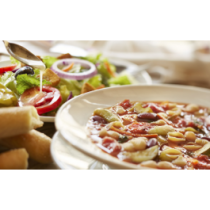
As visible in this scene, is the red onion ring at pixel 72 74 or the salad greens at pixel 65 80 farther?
the red onion ring at pixel 72 74

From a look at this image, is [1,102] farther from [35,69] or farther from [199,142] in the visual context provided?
[199,142]

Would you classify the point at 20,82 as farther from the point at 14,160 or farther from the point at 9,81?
the point at 14,160

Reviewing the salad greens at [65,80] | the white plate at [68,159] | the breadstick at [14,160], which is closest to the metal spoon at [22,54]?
the salad greens at [65,80]

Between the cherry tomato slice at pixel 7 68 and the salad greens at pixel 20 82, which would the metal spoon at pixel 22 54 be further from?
the cherry tomato slice at pixel 7 68

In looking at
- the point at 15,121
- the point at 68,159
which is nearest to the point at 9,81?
the point at 15,121

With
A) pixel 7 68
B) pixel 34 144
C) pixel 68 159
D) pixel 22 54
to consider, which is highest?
pixel 22 54

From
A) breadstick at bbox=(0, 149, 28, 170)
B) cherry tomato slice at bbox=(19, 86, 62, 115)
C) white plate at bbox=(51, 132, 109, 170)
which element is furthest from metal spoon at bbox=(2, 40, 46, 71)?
breadstick at bbox=(0, 149, 28, 170)

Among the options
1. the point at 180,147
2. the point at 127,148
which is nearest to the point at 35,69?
the point at 127,148
